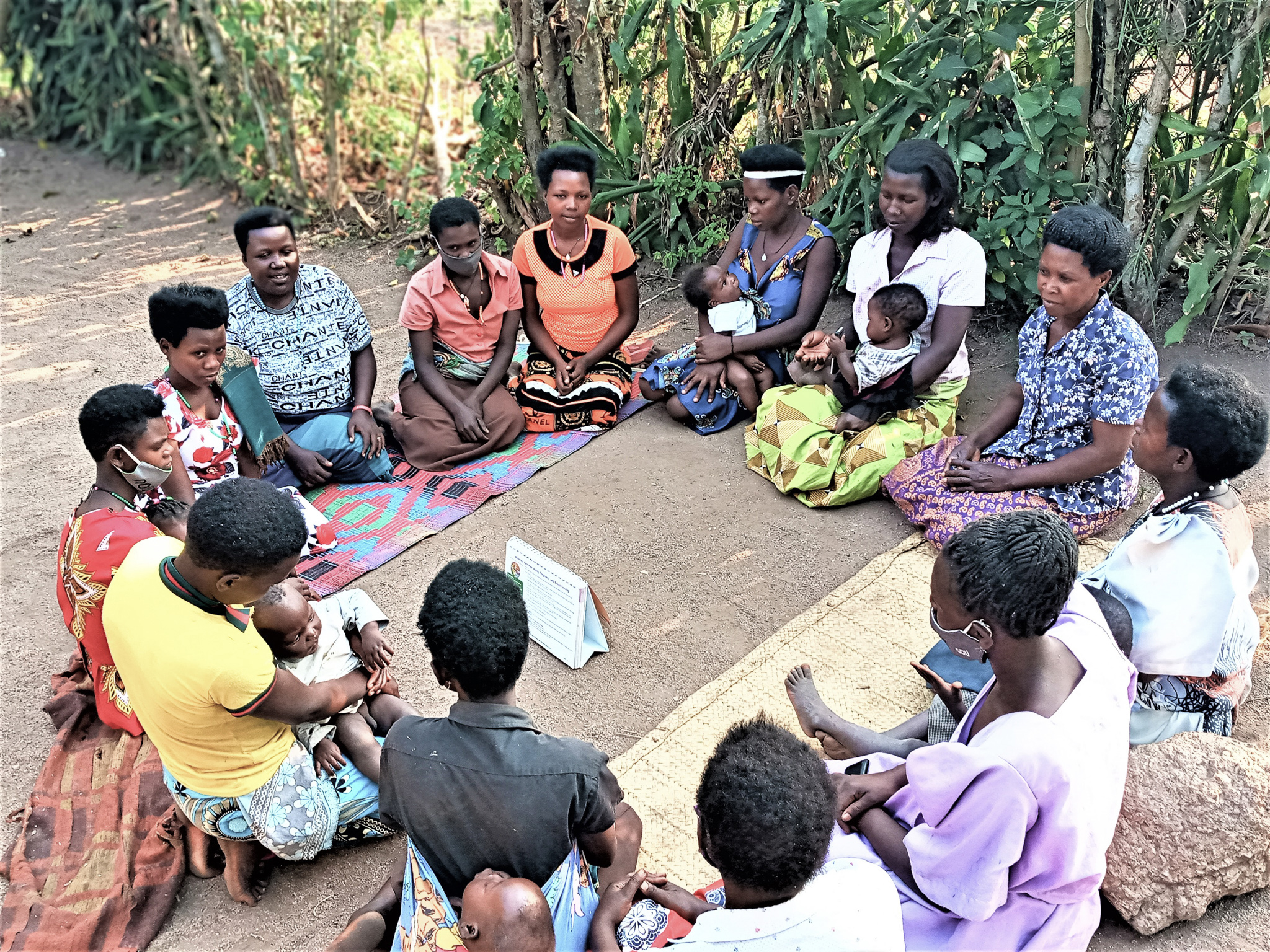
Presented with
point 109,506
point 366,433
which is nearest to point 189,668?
point 109,506

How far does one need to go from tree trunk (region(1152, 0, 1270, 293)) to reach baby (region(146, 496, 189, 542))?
13.4 feet

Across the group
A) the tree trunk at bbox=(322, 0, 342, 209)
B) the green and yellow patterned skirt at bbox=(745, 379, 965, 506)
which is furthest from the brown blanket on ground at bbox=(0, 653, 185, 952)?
the tree trunk at bbox=(322, 0, 342, 209)

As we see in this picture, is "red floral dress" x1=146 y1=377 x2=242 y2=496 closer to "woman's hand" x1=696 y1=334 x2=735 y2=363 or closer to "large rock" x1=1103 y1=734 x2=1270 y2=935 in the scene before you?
"woman's hand" x1=696 y1=334 x2=735 y2=363

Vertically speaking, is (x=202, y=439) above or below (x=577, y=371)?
above

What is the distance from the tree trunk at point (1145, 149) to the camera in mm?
4066

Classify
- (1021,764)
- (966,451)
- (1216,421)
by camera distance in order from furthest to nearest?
(966,451), (1216,421), (1021,764)

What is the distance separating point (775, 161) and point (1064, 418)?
1627 mm

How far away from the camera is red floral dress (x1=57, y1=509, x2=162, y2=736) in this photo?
9.14 feet

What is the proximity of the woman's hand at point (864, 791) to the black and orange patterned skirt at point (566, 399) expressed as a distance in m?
2.62

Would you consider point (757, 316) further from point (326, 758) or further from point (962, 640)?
point (326, 758)

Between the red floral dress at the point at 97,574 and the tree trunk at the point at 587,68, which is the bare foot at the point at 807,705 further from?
the tree trunk at the point at 587,68

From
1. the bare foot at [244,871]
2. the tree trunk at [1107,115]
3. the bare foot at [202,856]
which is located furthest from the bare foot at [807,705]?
the tree trunk at [1107,115]

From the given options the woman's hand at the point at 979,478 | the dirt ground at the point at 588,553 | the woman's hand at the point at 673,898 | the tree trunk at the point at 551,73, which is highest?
the tree trunk at the point at 551,73

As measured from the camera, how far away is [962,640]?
84.4 inches
